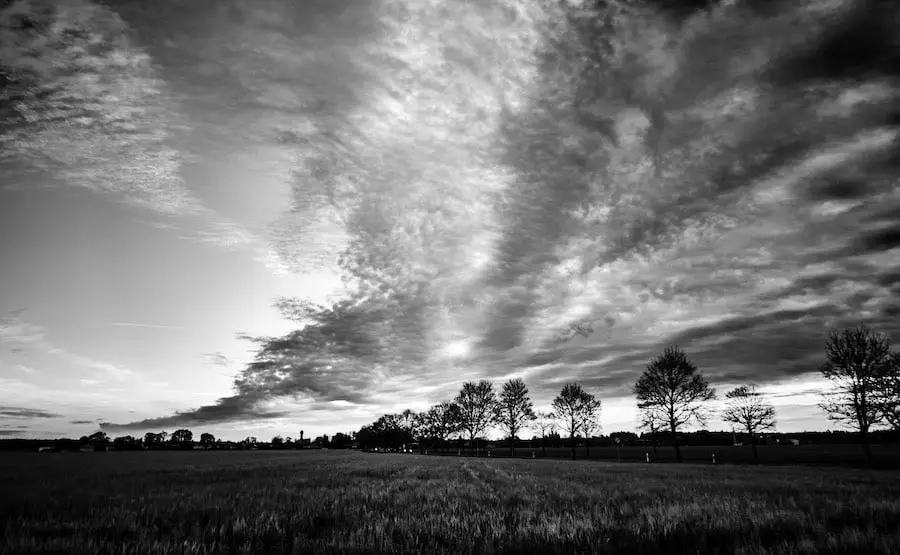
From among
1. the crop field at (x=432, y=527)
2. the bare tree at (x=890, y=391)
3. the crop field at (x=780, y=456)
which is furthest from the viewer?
the crop field at (x=780, y=456)

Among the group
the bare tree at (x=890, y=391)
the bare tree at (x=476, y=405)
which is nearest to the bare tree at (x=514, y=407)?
the bare tree at (x=476, y=405)

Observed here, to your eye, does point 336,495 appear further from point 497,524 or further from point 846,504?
point 846,504

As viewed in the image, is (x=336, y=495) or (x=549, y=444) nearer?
(x=336, y=495)

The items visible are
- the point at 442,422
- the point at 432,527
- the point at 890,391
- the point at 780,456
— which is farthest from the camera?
the point at 442,422

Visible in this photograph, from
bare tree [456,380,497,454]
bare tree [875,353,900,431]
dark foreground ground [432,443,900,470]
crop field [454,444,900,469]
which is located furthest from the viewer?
bare tree [456,380,497,454]

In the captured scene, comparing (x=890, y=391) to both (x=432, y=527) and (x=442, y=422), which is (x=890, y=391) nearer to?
(x=432, y=527)

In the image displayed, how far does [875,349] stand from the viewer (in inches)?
1769

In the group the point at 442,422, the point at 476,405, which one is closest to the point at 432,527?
the point at 476,405

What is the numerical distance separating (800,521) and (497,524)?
21.7ft

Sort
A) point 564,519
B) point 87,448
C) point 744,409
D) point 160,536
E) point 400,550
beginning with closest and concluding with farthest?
point 400,550 → point 160,536 → point 564,519 → point 744,409 → point 87,448

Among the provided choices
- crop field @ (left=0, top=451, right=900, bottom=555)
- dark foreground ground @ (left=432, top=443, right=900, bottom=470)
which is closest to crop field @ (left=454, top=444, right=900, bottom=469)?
dark foreground ground @ (left=432, top=443, right=900, bottom=470)

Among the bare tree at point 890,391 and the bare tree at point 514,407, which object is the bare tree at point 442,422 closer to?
the bare tree at point 514,407

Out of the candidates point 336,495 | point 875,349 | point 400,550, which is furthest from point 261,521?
point 875,349

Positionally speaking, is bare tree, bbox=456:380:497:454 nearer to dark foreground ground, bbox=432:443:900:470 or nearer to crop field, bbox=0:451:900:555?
dark foreground ground, bbox=432:443:900:470
